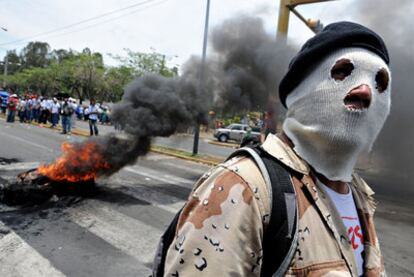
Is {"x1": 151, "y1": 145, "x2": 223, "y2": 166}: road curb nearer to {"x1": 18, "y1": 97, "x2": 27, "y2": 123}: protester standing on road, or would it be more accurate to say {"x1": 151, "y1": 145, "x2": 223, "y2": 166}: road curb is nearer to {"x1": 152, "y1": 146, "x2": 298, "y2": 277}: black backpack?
{"x1": 152, "y1": 146, "x2": 298, "y2": 277}: black backpack

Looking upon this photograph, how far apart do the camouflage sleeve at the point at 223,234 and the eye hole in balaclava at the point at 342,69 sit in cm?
43

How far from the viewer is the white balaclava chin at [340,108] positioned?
1.07 metres

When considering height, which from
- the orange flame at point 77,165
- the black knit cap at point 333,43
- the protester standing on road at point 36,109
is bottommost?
the orange flame at point 77,165

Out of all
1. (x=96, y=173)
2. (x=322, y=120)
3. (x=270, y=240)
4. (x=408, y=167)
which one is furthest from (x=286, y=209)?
(x=408, y=167)

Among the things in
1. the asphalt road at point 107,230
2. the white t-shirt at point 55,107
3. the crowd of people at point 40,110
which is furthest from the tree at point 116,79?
the asphalt road at point 107,230

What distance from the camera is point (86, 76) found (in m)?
44.4

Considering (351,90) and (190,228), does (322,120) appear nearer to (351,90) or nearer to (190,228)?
(351,90)

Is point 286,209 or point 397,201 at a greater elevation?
point 286,209

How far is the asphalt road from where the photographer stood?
355 centimetres

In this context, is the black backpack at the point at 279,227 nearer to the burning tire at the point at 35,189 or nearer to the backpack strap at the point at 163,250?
the backpack strap at the point at 163,250

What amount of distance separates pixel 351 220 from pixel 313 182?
239 mm

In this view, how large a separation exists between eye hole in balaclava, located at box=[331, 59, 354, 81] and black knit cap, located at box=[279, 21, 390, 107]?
0.05 m

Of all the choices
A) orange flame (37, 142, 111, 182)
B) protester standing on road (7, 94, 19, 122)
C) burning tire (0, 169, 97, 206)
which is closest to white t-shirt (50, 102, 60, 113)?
protester standing on road (7, 94, 19, 122)

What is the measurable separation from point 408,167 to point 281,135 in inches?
404
